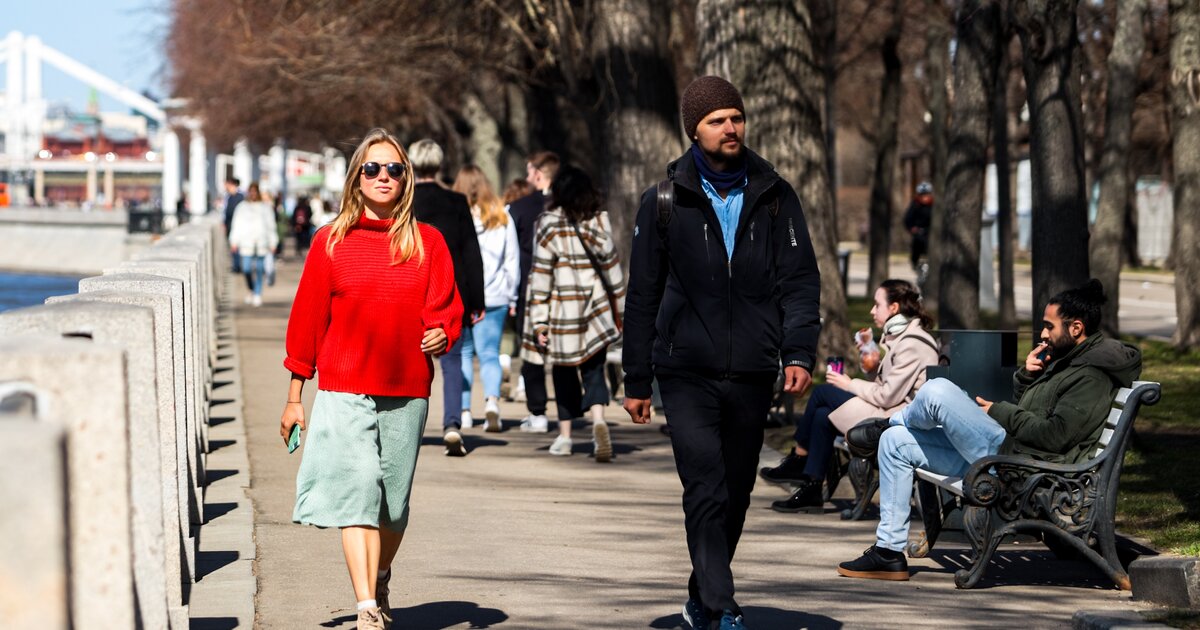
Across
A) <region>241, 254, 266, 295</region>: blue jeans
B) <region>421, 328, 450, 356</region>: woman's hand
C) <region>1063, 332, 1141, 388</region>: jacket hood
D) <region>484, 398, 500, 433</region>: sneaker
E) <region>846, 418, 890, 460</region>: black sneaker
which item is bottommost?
<region>484, 398, 500, 433</region>: sneaker

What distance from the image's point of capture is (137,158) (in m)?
179

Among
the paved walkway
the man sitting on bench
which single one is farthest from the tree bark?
the man sitting on bench

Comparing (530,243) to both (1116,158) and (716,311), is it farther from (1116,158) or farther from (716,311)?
(1116,158)

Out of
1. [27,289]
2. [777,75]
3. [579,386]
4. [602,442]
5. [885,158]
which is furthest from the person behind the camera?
[27,289]

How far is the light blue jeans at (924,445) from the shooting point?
780 centimetres

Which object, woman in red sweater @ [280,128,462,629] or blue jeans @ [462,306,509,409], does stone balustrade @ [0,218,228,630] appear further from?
blue jeans @ [462,306,509,409]

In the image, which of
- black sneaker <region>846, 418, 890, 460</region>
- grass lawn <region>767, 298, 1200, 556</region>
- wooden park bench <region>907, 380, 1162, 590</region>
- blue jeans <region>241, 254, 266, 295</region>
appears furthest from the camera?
blue jeans <region>241, 254, 266, 295</region>

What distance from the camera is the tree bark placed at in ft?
57.2

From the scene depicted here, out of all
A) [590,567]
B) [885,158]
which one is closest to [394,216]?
[590,567]

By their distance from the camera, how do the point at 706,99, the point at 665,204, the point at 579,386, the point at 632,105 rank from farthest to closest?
the point at 632,105 < the point at 579,386 < the point at 665,204 < the point at 706,99

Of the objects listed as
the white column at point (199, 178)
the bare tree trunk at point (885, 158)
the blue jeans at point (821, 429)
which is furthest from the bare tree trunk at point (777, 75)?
the white column at point (199, 178)

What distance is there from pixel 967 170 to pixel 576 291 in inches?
345

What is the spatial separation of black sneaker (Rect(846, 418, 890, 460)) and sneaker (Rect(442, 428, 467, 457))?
3426 millimetres

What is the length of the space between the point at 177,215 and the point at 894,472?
173 ft
